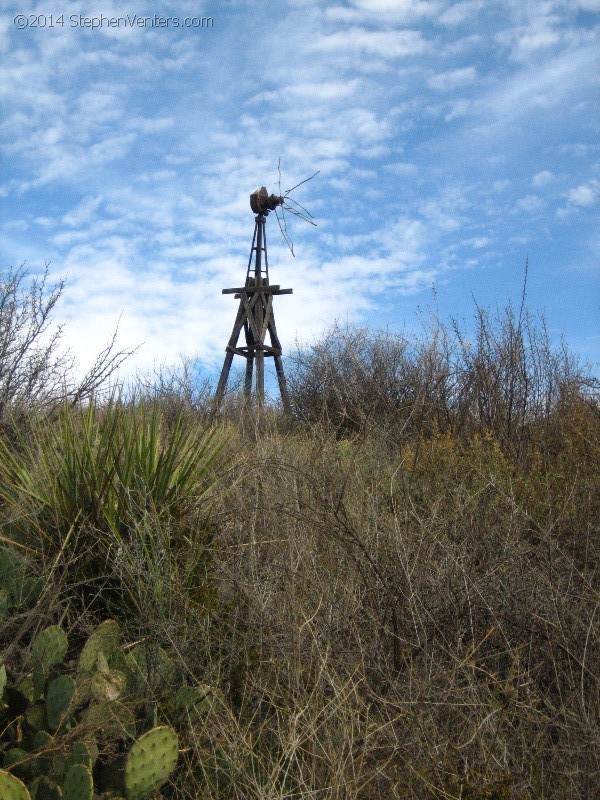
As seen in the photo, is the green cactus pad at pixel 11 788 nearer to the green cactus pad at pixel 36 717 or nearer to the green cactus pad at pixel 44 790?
the green cactus pad at pixel 44 790

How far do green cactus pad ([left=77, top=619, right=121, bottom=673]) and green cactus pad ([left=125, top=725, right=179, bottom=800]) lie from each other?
67cm

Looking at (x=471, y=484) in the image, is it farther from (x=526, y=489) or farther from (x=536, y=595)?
(x=536, y=595)

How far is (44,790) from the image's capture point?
281 cm

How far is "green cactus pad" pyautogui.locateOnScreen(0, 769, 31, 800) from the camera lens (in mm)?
2527

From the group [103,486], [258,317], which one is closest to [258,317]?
[258,317]

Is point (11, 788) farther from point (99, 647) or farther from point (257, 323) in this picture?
point (257, 323)

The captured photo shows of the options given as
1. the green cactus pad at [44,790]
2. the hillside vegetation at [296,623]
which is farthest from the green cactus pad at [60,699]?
the green cactus pad at [44,790]

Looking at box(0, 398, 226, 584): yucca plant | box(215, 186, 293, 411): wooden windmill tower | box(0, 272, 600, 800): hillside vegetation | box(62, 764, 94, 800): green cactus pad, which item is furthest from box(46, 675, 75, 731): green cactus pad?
box(215, 186, 293, 411): wooden windmill tower

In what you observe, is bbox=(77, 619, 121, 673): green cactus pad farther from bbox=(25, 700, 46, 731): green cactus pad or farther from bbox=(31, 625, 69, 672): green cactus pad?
bbox=(25, 700, 46, 731): green cactus pad

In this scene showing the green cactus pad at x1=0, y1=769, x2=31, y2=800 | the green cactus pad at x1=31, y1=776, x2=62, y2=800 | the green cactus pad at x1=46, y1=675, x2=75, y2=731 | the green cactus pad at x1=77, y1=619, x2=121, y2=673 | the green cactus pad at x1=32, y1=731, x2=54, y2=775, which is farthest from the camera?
the green cactus pad at x1=77, y1=619, x2=121, y2=673

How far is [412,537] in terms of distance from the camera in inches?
166

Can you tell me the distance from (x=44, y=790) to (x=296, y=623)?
1182 millimetres

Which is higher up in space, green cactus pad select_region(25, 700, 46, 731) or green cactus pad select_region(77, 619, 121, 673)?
green cactus pad select_region(77, 619, 121, 673)

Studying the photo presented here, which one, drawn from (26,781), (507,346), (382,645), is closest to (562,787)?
(382,645)
